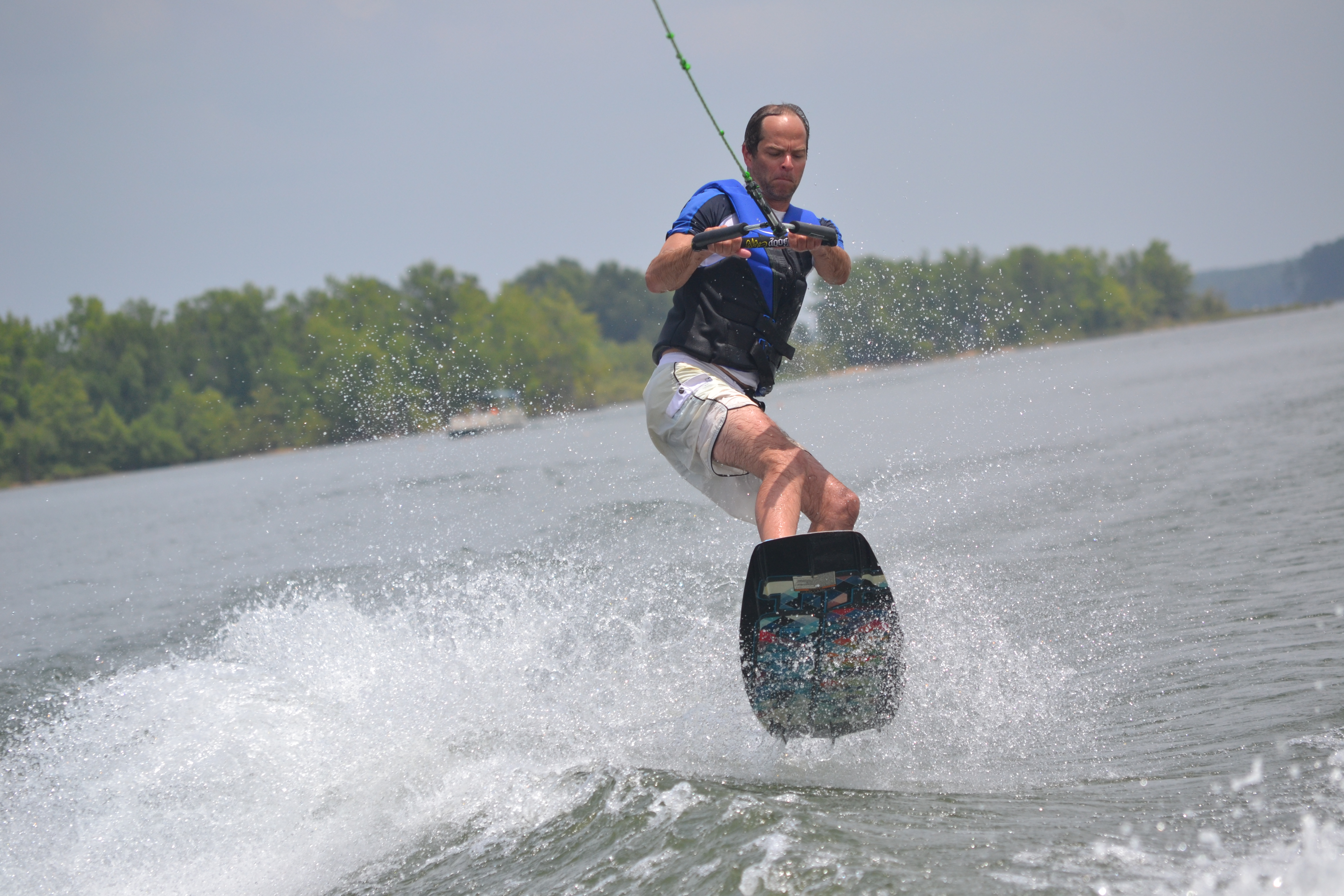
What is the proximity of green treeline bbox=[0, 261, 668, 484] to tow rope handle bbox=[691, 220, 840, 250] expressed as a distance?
48.8m

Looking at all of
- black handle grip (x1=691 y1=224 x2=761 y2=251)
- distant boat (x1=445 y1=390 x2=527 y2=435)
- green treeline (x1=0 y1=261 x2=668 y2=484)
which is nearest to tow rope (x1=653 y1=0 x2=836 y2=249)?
black handle grip (x1=691 y1=224 x2=761 y2=251)

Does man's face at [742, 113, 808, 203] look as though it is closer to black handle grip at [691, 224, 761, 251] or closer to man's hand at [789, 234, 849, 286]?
man's hand at [789, 234, 849, 286]

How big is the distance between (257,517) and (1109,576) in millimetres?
15863

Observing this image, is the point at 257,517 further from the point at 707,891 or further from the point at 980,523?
the point at 707,891

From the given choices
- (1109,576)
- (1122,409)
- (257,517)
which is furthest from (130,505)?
(1109,576)

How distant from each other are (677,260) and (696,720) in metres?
1.73

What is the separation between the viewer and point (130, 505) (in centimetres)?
3103

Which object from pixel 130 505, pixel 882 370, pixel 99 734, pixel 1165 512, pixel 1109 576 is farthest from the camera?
pixel 882 370

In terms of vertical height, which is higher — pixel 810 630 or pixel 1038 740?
pixel 810 630

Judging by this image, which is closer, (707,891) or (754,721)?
(707,891)

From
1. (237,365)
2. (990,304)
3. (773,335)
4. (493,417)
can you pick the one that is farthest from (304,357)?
(773,335)

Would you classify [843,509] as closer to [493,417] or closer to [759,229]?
[759,229]

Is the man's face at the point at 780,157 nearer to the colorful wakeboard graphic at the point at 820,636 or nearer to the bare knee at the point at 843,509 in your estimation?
the bare knee at the point at 843,509

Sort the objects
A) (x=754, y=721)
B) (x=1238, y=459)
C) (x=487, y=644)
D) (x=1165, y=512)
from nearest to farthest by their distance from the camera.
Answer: (x=754, y=721) → (x=487, y=644) → (x=1165, y=512) → (x=1238, y=459)
